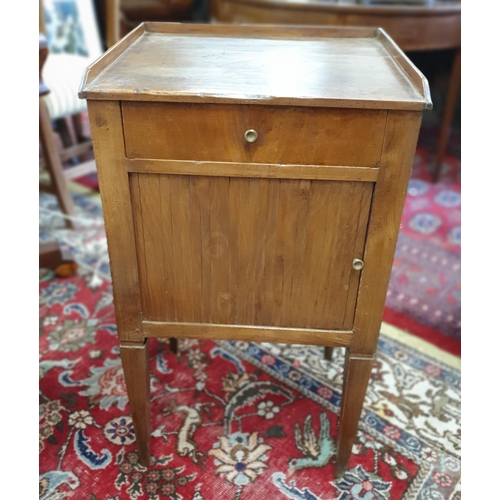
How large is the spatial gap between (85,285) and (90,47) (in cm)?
113

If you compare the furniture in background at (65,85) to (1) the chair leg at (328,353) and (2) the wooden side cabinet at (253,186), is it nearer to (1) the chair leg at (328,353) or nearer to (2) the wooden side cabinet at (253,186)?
(2) the wooden side cabinet at (253,186)

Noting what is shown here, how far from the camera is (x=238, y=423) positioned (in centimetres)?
120

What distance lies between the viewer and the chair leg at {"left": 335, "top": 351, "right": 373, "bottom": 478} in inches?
37.1

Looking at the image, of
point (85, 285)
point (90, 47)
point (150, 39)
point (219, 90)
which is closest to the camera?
point (219, 90)

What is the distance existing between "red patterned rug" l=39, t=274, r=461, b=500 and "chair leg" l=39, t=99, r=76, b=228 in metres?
0.56

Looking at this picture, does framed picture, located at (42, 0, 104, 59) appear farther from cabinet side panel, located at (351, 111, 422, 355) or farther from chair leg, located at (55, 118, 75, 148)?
cabinet side panel, located at (351, 111, 422, 355)

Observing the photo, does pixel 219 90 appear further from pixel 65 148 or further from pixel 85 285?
pixel 65 148

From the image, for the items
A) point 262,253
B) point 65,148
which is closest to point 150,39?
point 262,253

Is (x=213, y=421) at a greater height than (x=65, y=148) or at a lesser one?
lesser

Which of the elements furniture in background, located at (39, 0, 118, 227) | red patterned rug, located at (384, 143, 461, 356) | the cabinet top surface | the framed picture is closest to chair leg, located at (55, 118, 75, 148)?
furniture in background, located at (39, 0, 118, 227)
